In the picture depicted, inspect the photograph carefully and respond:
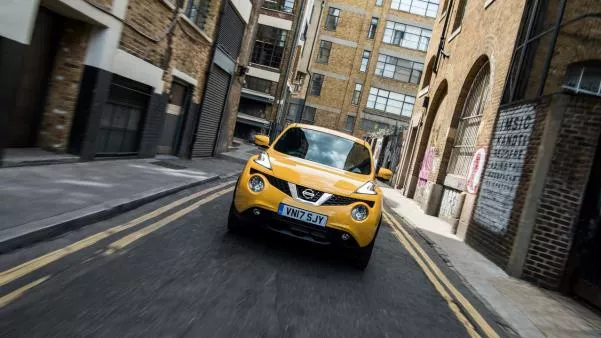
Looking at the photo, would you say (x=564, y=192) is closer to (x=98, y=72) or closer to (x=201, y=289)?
(x=201, y=289)

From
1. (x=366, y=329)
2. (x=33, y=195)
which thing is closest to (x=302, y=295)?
(x=366, y=329)

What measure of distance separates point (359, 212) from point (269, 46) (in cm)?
3349

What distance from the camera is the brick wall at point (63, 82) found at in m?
8.43

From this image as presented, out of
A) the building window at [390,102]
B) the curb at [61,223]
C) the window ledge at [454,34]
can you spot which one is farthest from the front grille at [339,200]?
the building window at [390,102]

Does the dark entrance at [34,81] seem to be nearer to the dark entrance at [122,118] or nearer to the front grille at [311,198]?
the dark entrance at [122,118]

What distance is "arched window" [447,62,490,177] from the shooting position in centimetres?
1325

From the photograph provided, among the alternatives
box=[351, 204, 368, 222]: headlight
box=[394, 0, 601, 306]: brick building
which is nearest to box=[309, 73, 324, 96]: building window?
box=[394, 0, 601, 306]: brick building

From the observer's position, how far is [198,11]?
1390 centimetres

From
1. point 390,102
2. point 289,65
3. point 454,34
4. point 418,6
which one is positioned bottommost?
point 454,34

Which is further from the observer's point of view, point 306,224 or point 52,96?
point 52,96

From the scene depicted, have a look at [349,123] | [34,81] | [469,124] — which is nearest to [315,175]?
[34,81]

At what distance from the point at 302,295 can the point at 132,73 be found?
7641mm

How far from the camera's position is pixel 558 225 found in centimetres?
715

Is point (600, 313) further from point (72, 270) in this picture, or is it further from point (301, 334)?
point (72, 270)
